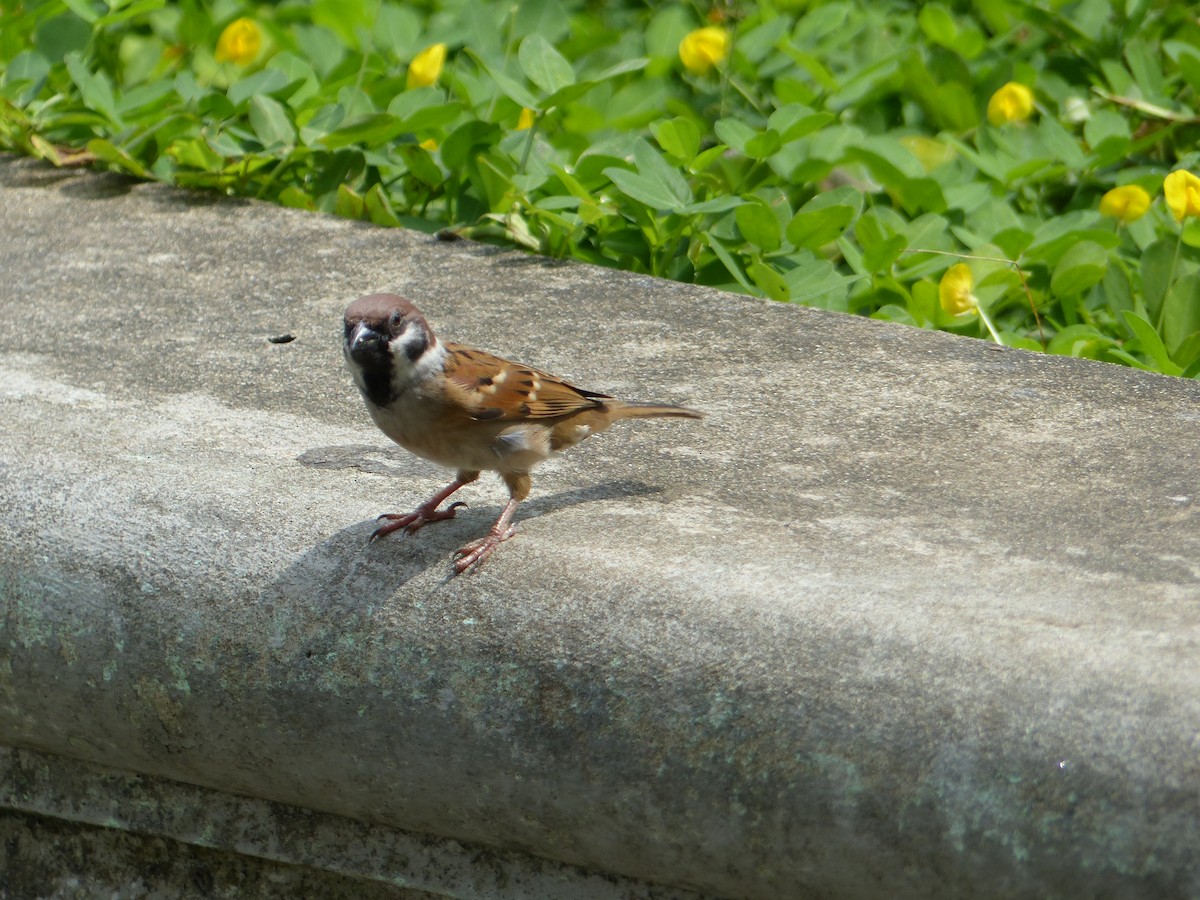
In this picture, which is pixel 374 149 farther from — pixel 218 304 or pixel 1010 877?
pixel 1010 877

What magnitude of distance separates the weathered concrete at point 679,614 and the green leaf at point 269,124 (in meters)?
1.31

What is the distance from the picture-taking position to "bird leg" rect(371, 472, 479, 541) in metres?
2.61

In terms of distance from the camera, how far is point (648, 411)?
295 cm

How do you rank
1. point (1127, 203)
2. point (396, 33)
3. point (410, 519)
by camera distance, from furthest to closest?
point (396, 33), point (1127, 203), point (410, 519)

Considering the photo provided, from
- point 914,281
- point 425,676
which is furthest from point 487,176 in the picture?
point 425,676

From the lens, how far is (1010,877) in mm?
2002

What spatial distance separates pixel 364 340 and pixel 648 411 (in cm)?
63

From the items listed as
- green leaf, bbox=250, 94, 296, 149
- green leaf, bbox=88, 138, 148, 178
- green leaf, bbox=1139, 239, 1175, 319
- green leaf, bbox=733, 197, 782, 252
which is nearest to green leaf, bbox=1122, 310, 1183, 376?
green leaf, bbox=1139, 239, 1175, 319

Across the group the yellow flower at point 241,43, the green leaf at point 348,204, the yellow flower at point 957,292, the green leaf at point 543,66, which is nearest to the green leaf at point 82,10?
the yellow flower at point 241,43

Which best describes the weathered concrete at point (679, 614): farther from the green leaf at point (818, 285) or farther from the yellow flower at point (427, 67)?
the yellow flower at point (427, 67)

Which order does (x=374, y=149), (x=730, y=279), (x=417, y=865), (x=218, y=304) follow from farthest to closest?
1. (x=374, y=149)
2. (x=730, y=279)
3. (x=218, y=304)
4. (x=417, y=865)

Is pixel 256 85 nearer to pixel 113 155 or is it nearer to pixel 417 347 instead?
pixel 113 155

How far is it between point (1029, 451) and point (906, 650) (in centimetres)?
98

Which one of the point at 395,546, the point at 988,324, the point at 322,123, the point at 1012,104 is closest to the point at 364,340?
the point at 395,546
